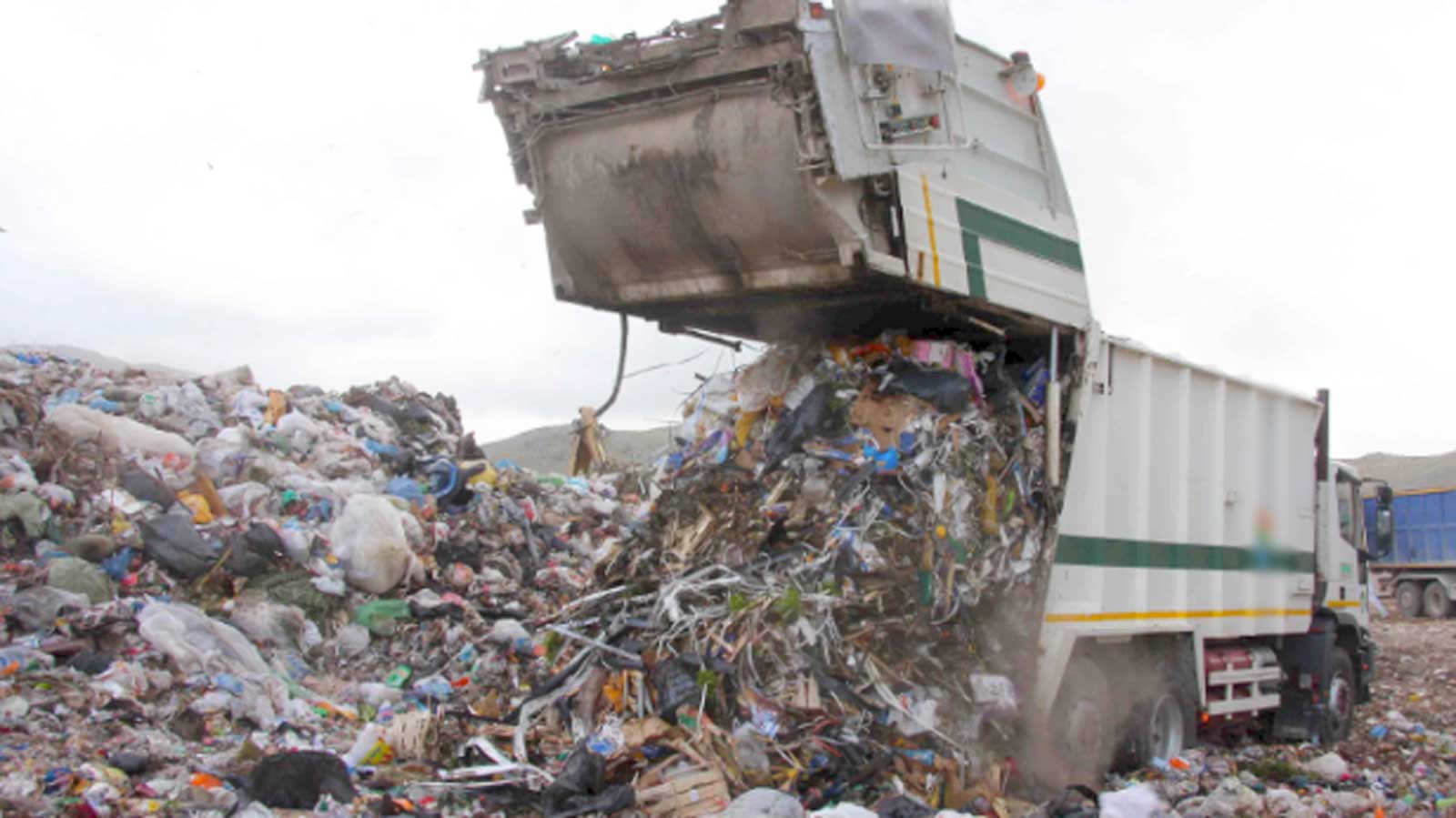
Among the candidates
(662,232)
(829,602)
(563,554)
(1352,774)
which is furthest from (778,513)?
(563,554)

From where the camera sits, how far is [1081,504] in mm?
6117

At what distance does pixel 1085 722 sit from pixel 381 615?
14.4 ft

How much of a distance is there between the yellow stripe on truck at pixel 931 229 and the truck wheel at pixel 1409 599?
17.5 meters

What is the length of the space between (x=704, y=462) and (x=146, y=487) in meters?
4.28

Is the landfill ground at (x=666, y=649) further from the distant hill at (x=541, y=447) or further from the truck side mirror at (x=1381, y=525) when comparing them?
the distant hill at (x=541, y=447)

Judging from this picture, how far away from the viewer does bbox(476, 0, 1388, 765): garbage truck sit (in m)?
5.12

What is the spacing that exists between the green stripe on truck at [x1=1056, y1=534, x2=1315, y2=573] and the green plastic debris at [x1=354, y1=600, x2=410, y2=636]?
14.1 feet

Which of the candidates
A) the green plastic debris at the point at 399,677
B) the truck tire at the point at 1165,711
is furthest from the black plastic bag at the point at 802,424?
the green plastic debris at the point at 399,677

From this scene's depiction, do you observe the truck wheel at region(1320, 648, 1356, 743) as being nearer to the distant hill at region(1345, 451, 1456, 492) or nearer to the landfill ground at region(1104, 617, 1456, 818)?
the landfill ground at region(1104, 617, 1456, 818)

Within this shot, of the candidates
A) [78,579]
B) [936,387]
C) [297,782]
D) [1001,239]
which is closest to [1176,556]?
→ [936,387]

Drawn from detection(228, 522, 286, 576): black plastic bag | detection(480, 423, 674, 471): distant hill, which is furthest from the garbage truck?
detection(480, 423, 674, 471): distant hill

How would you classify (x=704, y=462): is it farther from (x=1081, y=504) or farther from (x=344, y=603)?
(x=344, y=603)

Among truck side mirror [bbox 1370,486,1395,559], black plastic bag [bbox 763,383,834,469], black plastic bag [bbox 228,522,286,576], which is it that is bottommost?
black plastic bag [bbox 228,522,286,576]

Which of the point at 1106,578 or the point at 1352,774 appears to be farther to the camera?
the point at 1352,774
